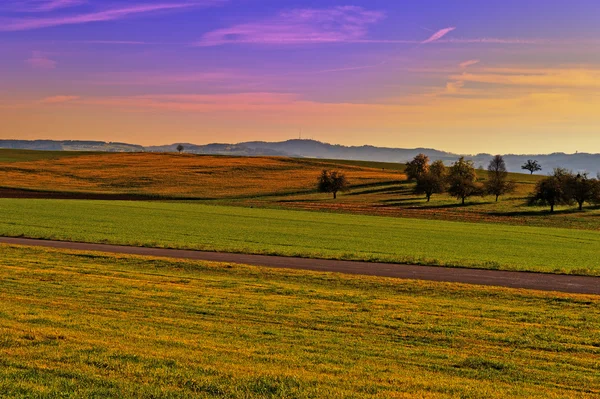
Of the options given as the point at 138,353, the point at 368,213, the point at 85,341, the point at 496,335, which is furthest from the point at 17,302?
the point at 368,213

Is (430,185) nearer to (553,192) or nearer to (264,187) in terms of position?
(553,192)

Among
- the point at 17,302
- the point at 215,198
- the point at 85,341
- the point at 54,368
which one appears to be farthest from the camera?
the point at 215,198

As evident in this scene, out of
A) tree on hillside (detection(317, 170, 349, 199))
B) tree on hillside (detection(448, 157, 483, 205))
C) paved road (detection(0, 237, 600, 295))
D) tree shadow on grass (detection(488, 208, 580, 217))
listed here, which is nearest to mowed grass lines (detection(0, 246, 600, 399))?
paved road (detection(0, 237, 600, 295))

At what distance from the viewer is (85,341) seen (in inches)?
492

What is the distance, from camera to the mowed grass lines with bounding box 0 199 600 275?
1369 inches

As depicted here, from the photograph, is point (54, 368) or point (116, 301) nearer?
point (54, 368)

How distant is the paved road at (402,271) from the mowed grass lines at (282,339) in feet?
11.1

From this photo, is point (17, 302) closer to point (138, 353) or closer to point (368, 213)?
point (138, 353)

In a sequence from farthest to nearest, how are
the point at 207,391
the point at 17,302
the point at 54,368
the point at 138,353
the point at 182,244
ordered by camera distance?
the point at 182,244 < the point at 17,302 < the point at 138,353 < the point at 54,368 < the point at 207,391

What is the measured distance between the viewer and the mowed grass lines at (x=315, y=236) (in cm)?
3478

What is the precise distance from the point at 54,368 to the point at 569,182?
94.8 metres

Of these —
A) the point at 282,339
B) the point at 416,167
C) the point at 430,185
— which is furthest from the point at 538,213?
the point at 282,339

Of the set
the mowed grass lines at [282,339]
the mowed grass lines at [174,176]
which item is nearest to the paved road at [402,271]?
the mowed grass lines at [282,339]

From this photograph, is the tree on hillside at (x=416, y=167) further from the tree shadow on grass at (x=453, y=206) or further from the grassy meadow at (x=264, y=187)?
the tree shadow on grass at (x=453, y=206)
